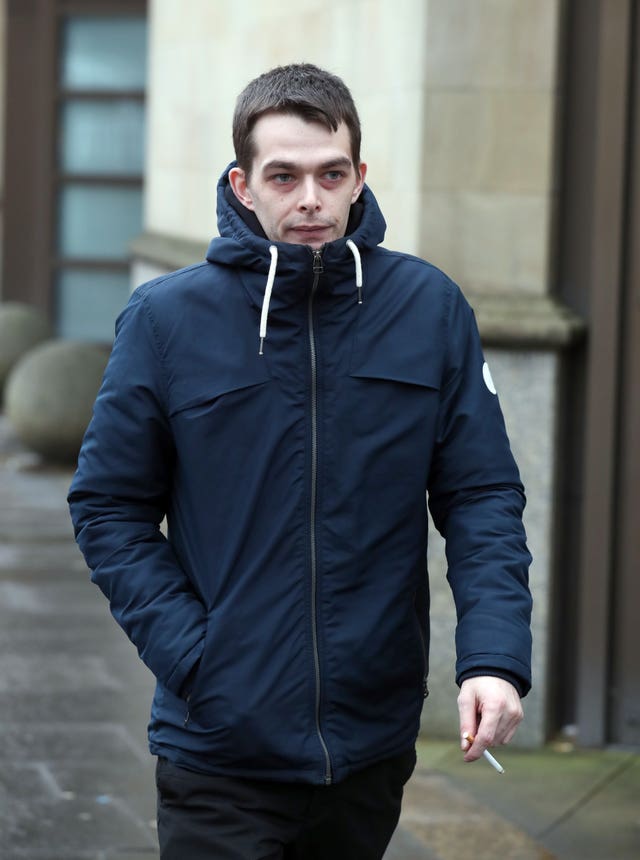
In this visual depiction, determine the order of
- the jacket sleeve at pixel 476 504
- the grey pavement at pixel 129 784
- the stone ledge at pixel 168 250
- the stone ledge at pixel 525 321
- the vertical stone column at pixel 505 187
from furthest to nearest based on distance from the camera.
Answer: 1. the stone ledge at pixel 168 250
2. the vertical stone column at pixel 505 187
3. the stone ledge at pixel 525 321
4. the grey pavement at pixel 129 784
5. the jacket sleeve at pixel 476 504

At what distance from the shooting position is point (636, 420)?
19.7 ft

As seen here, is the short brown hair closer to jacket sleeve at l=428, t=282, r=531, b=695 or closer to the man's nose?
the man's nose

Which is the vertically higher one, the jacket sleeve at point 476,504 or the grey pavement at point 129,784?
the jacket sleeve at point 476,504

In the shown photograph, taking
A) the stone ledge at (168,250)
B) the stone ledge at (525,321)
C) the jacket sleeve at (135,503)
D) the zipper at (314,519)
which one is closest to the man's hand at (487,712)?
the zipper at (314,519)

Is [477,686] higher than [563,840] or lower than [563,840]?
higher

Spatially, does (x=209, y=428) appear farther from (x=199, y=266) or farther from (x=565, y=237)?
(x=565, y=237)

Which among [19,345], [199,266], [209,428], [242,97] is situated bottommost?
[19,345]

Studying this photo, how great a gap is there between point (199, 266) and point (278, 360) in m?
0.27

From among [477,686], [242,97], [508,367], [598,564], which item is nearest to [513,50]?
[508,367]

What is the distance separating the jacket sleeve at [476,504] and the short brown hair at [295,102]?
38 cm

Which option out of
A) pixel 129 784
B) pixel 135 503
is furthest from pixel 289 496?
pixel 129 784

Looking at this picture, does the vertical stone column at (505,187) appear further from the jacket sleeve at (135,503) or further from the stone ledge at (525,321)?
the jacket sleeve at (135,503)

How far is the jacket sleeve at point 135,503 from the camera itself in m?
2.99

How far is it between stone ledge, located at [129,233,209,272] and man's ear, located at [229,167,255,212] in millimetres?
5598
